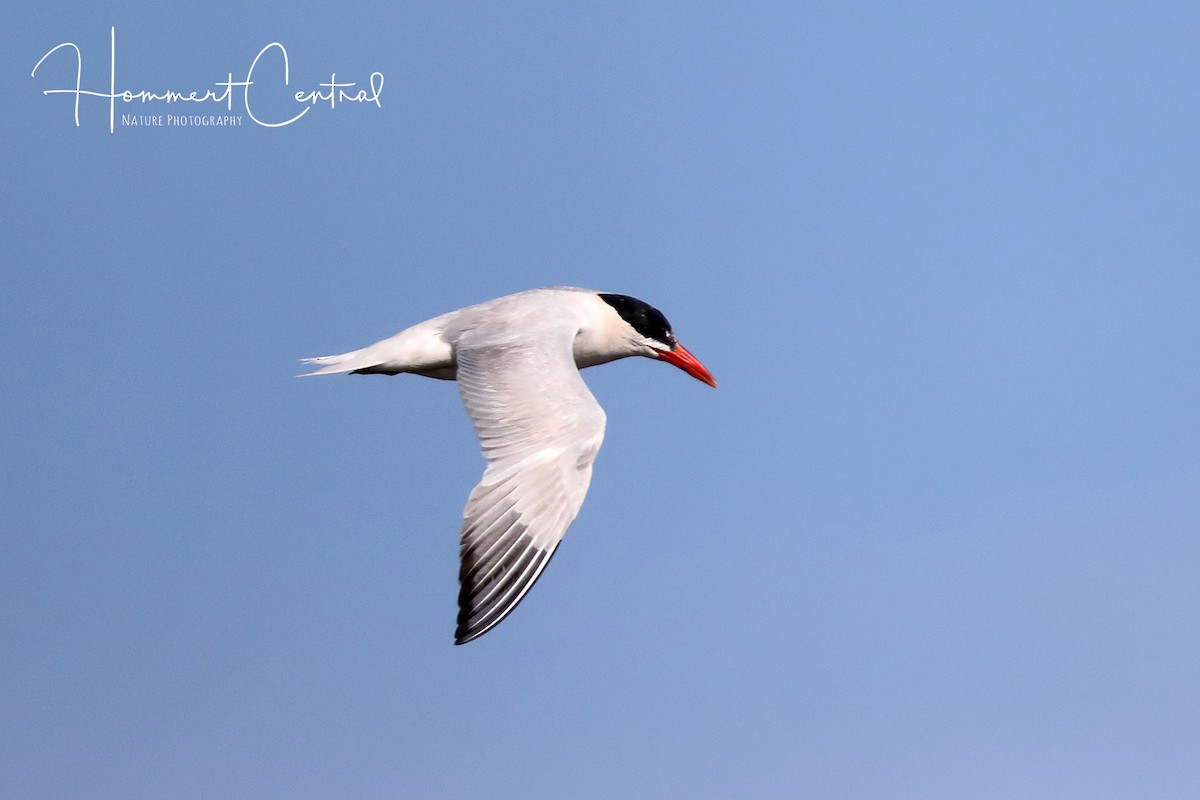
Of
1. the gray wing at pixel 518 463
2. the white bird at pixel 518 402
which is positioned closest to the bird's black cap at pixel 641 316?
the white bird at pixel 518 402

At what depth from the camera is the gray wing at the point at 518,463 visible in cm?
722

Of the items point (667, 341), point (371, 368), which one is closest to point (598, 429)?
point (371, 368)

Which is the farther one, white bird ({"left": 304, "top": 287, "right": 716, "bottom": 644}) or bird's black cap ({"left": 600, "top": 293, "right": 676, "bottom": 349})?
bird's black cap ({"left": 600, "top": 293, "right": 676, "bottom": 349})

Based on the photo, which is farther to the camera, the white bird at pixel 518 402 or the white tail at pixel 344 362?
the white tail at pixel 344 362

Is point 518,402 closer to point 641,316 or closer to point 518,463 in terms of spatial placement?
point 518,463

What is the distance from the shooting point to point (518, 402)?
8.14 m

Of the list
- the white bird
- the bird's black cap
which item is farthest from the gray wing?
the bird's black cap

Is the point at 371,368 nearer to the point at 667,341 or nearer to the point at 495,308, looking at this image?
the point at 495,308

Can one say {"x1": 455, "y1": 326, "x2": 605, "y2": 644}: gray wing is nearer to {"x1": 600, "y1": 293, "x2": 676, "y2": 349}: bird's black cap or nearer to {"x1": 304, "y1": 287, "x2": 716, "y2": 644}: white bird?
{"x1": 304, "y1": 287, "x2": 716, "y2": 644}: white bird

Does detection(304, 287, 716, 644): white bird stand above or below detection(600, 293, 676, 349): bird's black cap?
below

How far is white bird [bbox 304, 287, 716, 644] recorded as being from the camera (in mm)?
7277

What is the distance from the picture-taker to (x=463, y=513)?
7324 mm

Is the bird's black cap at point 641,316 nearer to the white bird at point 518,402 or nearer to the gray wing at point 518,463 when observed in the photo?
the white bird at point 518,402

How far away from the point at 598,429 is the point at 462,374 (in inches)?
44.8
